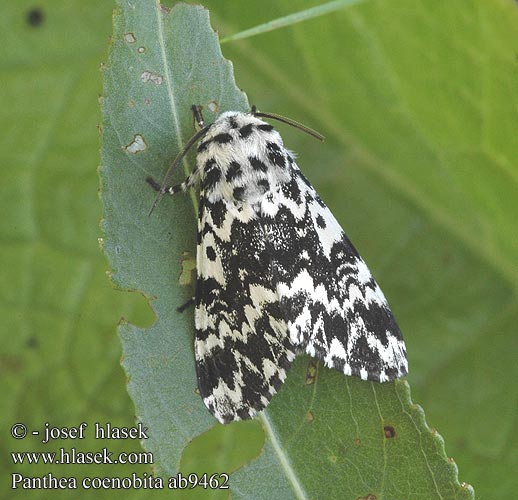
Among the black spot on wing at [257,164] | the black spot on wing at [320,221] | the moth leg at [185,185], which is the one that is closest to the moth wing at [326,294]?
the black spot on wing at [320,221]

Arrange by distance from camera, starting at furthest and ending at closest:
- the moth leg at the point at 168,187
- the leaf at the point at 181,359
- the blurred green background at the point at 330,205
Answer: the blurred green background at the point at 330,205 < the moth leg at the point at 168,187 < the leaf at the point at 181,359

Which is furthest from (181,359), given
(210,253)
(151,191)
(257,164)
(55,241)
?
(55,241)

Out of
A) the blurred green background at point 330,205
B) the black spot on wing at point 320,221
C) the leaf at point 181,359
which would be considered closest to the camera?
the leaf at point 181,359

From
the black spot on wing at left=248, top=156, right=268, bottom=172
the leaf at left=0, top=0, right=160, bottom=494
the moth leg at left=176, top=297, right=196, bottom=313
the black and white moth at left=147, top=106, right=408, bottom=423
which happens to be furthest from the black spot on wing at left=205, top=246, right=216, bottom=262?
the leaf at left=0, top=0, right=160, bottom=494

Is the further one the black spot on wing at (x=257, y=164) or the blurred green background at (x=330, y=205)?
the blurred green background at (x=330, y=205)

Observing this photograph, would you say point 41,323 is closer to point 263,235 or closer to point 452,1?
point 263,235

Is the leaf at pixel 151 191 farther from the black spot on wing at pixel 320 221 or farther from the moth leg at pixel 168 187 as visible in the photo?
the black spot on wing at pixel 320 221

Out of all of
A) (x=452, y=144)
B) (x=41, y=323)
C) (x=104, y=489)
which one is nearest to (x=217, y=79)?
(x=452, y=144)
